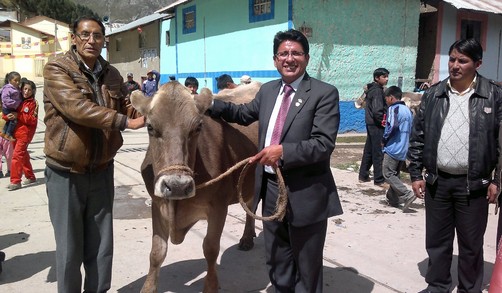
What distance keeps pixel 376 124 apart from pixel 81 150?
Result: 5736 mm

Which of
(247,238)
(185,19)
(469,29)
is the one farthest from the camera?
(185,19)

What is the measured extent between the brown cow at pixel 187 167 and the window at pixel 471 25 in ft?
43.4

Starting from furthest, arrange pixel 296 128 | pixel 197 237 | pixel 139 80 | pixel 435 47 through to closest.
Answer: pixel 139 80 → pixel 435 47 → pixel 197 237 → pixel 296 128

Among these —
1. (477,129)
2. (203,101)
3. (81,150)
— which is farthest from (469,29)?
(81,150)

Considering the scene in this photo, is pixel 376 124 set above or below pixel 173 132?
below

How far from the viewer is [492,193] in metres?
3.43

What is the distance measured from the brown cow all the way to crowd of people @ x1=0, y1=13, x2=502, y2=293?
0.19 m

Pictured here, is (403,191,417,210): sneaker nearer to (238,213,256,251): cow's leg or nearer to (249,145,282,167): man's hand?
(238,213,256,251): cow's leg

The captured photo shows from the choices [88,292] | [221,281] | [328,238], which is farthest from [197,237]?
[88,292]

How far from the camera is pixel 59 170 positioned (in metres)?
3.13

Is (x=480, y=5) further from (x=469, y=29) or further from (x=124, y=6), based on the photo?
(x=124, y=6)

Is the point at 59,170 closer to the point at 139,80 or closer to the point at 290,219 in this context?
the point at 290,219

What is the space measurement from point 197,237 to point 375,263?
190cm

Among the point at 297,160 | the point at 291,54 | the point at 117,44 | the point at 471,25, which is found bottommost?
the point at 297,160
